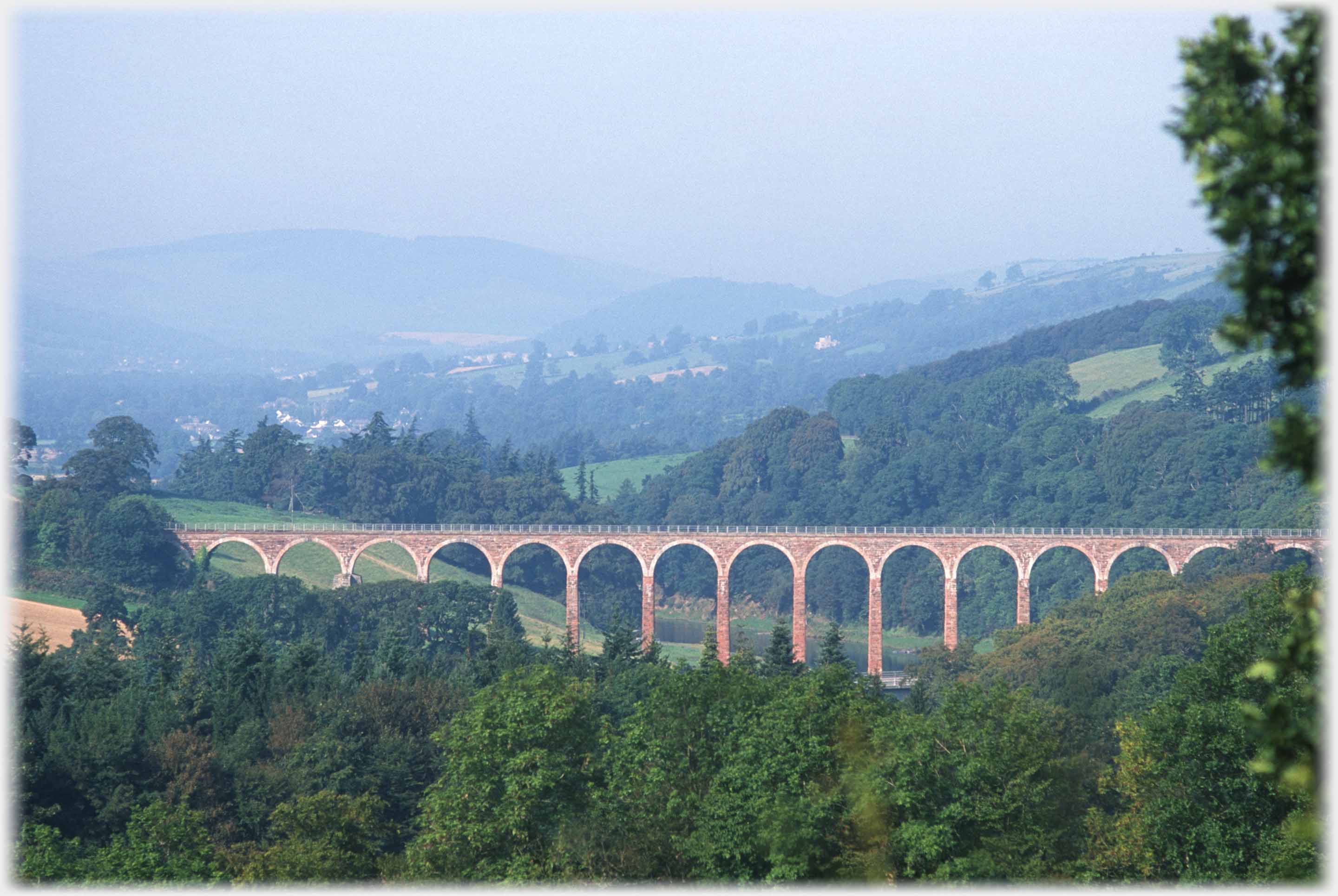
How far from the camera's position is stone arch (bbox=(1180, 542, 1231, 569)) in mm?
76812

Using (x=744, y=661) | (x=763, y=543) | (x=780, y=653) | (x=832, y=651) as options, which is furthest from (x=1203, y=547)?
(x=744, y=661)

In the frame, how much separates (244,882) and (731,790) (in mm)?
9624

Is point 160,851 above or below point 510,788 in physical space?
below

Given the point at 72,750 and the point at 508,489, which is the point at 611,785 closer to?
the point at 72,750

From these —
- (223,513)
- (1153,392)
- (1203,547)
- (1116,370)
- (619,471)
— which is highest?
(1116,370)

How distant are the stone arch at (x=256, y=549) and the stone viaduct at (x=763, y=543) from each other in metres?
0.07

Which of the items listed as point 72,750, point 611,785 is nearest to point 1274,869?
point 611,785

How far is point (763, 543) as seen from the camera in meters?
79.5

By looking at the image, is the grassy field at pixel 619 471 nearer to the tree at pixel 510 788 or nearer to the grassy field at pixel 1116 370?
the grassy field at pixel 1116 370

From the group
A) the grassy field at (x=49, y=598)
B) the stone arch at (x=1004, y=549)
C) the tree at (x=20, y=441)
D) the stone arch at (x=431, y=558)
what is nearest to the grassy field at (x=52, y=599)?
the grassy field at (x=49, y=598)

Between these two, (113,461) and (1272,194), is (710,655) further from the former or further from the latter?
(113,461)

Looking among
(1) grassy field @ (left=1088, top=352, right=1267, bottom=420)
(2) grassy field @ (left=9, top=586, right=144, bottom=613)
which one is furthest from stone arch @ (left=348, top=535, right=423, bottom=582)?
(1) grassy field @ (left=1088, top=352, right=1267, bottom=420)

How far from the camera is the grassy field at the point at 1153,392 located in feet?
414

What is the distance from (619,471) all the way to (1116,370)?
45728 mm
